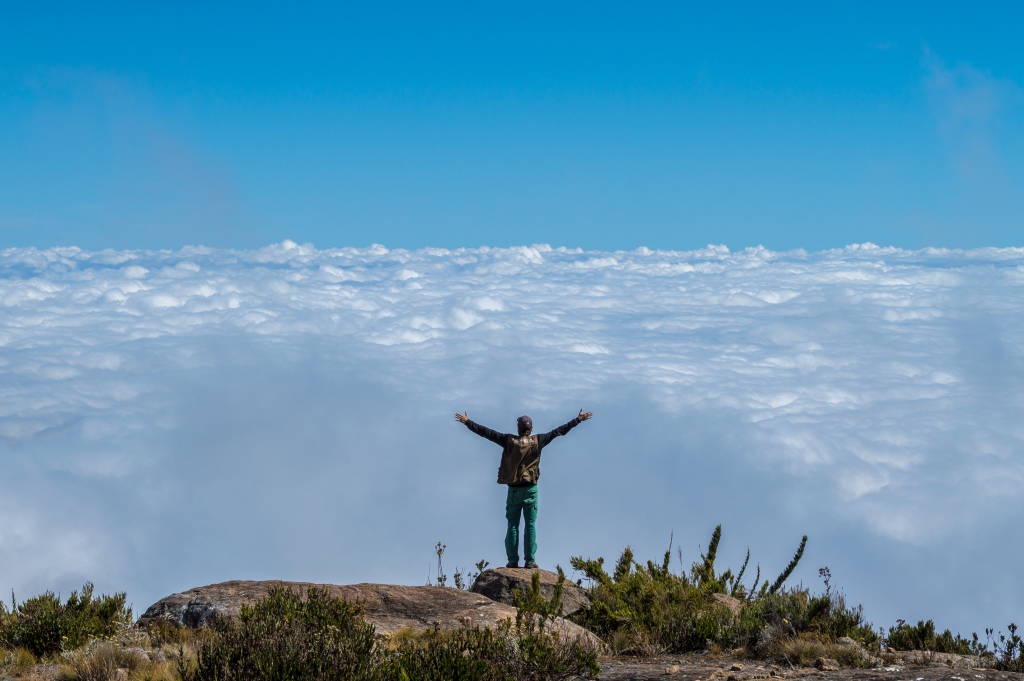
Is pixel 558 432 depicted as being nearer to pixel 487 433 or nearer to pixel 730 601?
pixel 487 433

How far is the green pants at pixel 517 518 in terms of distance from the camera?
39.3ft

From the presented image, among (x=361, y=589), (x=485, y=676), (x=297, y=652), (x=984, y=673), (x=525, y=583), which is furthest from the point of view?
(x=525, y=583)

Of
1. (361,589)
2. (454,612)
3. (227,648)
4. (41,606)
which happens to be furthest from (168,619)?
(227,648)

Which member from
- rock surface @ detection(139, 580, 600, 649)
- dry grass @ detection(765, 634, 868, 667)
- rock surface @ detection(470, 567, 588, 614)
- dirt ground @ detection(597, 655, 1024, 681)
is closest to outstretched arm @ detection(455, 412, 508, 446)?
rock surface @ detection(470, 567, 588, 614)

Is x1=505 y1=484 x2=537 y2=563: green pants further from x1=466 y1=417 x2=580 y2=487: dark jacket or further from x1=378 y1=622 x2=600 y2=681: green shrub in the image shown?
x1=378 y1=622 x2=600 y2=681: green shrub

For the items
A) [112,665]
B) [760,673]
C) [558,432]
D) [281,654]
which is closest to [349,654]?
[281,654]

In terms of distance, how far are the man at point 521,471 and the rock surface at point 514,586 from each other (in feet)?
2.04

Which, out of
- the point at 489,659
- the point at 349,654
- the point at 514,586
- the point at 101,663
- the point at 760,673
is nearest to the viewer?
the point at 349,654

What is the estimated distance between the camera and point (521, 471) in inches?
464

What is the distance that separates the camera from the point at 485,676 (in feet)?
20.5

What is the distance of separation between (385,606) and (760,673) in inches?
169

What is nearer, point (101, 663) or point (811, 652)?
point (101, 663)

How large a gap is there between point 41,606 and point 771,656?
24.9 feet

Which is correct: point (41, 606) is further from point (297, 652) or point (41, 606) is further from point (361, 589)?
point (297, 652)
